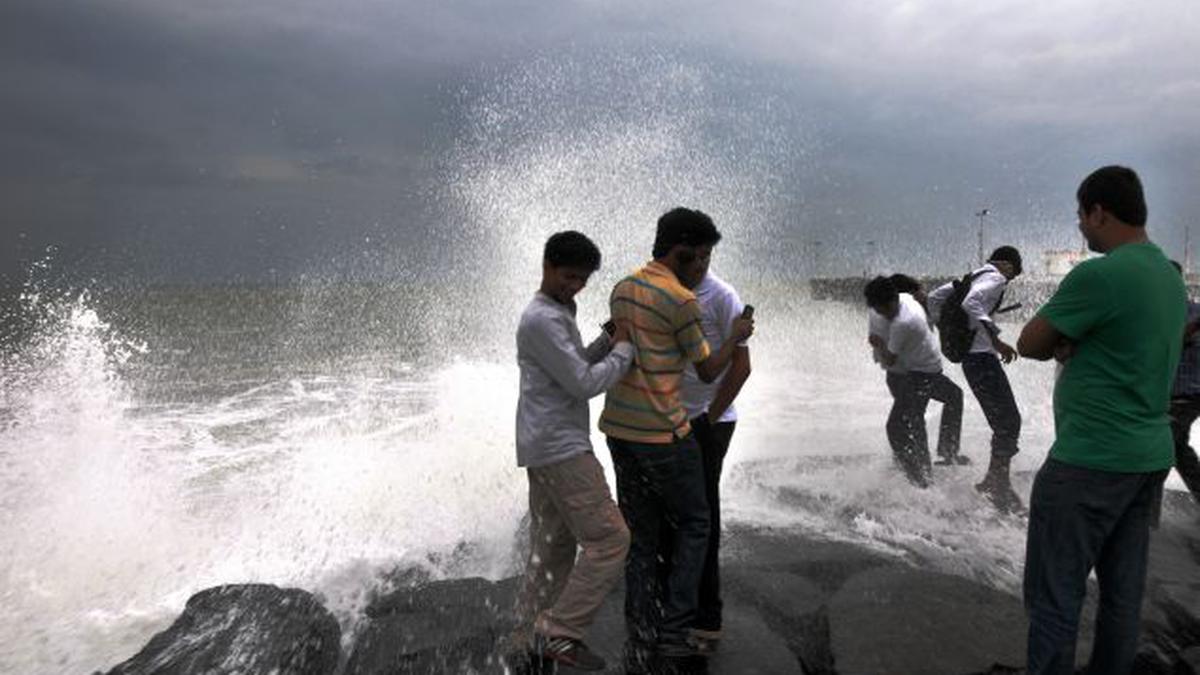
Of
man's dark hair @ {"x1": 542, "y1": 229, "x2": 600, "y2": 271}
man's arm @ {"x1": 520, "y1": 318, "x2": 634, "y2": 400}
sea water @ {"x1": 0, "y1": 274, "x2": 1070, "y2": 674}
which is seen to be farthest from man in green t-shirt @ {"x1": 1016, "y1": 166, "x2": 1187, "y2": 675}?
sea water @ {"x1": 0, "y1": 274, "x2": 1070, "y2": 674}

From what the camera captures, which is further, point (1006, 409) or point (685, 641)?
point (1006, 409)

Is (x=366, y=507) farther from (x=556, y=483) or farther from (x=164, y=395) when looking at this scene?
(x=164, y=395)

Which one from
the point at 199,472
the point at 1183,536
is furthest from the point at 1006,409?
the point at 199,472

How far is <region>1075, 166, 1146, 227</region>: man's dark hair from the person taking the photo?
8.37ft

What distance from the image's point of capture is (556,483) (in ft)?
9.98

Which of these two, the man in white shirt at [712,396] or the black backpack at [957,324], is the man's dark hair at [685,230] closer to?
the man in white shirt at [712,396]

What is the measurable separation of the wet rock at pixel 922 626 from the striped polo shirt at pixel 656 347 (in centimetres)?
144

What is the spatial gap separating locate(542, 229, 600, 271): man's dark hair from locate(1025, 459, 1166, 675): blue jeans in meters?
1.80

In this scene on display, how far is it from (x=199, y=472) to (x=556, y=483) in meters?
7.50

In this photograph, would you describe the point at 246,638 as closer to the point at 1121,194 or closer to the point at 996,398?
the point at 1121,194

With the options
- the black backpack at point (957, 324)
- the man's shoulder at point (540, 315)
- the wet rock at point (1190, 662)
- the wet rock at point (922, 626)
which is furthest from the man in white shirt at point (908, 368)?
the man's shoulder at point (540, 315)

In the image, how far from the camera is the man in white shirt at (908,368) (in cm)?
609

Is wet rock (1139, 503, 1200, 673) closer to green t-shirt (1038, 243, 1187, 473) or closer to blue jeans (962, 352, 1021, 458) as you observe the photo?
blue jeans (962, 352, 1021, 458)

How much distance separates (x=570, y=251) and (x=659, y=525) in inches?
50.7
